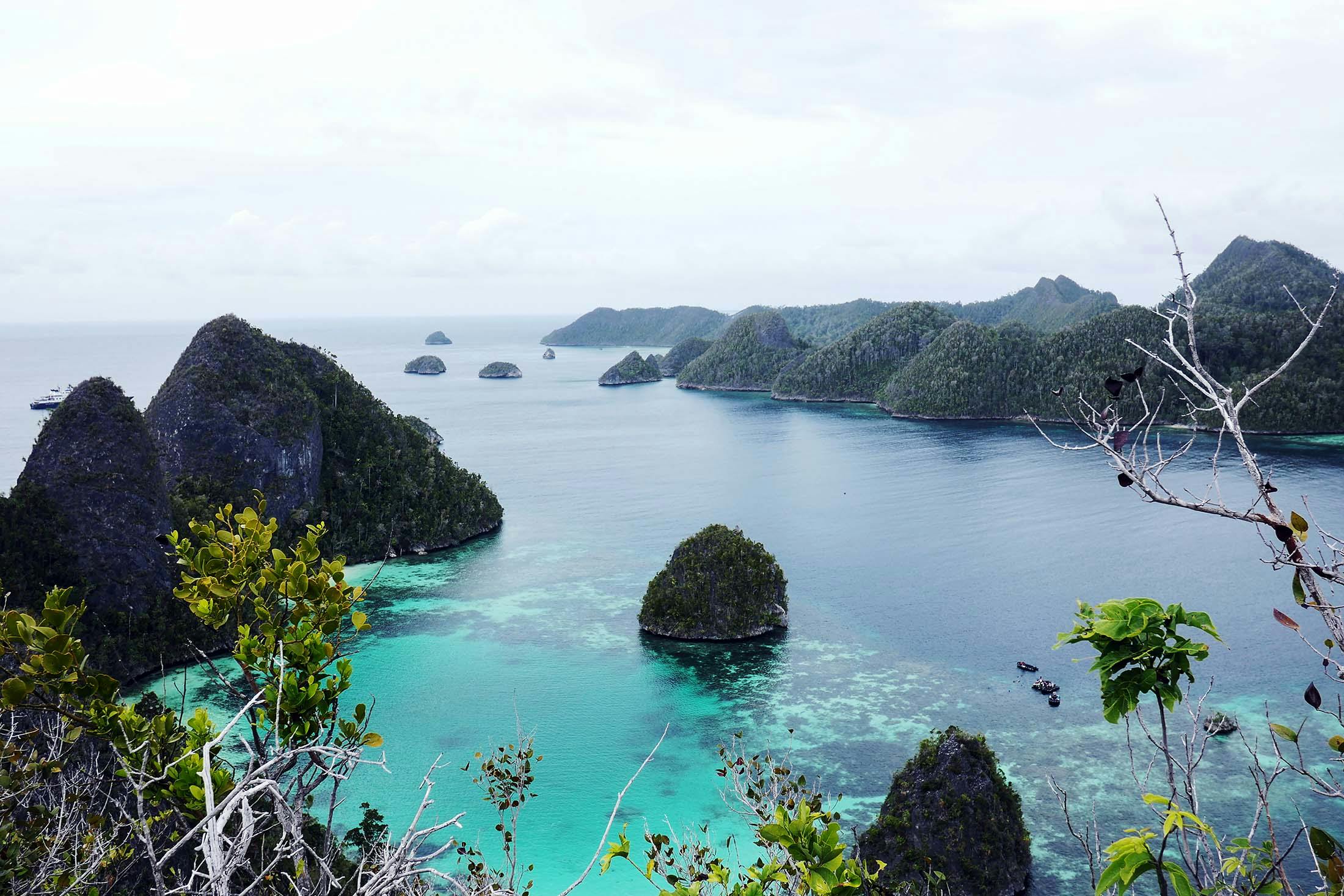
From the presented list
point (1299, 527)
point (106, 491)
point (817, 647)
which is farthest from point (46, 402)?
point (1299, 527)

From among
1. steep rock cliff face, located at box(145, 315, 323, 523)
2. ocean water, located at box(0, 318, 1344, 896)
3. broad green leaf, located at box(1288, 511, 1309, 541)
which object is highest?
broad green leaf, located at box(1288, 511, 1309, 541)

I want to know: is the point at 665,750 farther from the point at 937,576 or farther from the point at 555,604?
the point at 937,576

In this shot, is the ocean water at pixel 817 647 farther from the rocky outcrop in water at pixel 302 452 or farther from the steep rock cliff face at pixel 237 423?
the steep rock cliff face at pixel 237 423

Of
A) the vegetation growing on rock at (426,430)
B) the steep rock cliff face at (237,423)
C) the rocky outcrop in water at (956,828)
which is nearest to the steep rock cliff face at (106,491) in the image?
the steep rock cliff face at (237,423)

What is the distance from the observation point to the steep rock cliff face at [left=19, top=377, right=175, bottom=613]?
5581cm

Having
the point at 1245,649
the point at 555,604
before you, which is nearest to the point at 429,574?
the point at 555,604

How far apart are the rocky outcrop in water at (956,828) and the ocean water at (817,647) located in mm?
2697

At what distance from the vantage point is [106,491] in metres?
58.3

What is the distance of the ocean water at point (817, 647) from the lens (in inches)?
1606

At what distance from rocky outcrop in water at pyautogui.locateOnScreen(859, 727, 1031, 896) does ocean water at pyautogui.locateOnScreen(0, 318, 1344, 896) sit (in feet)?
8.85

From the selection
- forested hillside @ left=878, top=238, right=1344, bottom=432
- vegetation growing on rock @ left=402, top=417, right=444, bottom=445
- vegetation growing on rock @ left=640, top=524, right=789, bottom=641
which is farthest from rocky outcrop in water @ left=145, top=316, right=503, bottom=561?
forested hillside @ left=878, top=238, right=1344, bottom=432

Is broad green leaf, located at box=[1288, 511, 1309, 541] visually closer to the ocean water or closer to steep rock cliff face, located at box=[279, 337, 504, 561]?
the ocean water

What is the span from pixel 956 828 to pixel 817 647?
26550mm

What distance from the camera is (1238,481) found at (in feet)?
360
